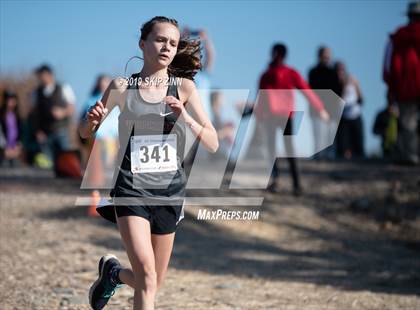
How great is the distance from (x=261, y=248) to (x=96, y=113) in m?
4.72

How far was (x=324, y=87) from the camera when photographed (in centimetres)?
1219

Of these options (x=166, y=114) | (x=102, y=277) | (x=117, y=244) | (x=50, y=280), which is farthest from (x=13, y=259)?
(x=166, y=114)

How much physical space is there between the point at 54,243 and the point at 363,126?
834 cm

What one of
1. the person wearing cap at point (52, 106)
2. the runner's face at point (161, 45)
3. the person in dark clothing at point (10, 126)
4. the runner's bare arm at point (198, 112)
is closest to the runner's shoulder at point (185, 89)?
the runner's bare arm at point (198, 112)

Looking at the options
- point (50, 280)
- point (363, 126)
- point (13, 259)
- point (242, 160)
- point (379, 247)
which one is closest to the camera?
point (50, 280)

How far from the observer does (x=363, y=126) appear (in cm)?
1426

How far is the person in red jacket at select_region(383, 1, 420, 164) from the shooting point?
9391 millimetres

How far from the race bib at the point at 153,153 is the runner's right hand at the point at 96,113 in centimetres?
21

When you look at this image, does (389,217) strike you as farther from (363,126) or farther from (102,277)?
(102,277)

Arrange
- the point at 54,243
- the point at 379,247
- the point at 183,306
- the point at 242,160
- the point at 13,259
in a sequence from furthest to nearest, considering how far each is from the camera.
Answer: the point at 242,160 < the point at 379,247 < the point at 54,243 < the point at 13,259 < the point at 183,306

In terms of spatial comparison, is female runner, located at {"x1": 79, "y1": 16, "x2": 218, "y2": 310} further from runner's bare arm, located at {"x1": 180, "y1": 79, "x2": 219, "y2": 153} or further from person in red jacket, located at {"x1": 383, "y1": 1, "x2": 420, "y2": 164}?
person in red jacket, located at {"x1": 383, "y1": 1, "x2": 420, "y2": 164}

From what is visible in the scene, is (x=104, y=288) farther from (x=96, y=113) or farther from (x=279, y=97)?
(x=279, y=97)

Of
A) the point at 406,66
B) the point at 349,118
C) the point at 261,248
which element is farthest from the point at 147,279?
the point at 349,118

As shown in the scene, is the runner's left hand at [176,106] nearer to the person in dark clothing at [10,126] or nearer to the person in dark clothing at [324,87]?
the person in dark clothing at [324,87]
